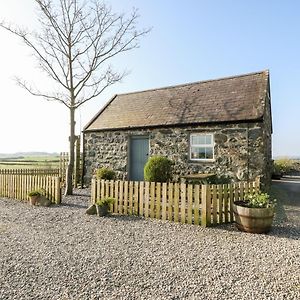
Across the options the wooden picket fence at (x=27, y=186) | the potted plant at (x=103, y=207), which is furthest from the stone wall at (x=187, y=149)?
the potted plant at (x=103, y=207)

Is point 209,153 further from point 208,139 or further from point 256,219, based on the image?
point 256,219

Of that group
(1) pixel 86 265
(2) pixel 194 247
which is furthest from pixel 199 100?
(1) pixel 86 265

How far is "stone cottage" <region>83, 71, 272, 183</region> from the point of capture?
1199 centimetres

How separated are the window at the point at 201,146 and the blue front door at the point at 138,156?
2507 millimetres

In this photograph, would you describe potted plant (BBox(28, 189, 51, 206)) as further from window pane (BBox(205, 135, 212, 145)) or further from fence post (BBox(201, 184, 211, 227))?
window pane (BBox(205, 135, 212, 145))

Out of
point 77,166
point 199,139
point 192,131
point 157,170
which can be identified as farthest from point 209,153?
point 77,166

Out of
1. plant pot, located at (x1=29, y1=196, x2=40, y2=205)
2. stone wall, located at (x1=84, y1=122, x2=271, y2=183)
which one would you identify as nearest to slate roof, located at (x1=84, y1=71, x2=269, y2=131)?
stone wall, located at (x1=84, y1=122, x2=271, y2=183)

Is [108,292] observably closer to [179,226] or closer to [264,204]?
[179,226]

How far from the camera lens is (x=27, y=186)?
11805 mm

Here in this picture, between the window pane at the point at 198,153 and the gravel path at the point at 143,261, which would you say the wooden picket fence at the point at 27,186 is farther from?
the window pane at the point at 198,153

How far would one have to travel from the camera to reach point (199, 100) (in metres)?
14.6

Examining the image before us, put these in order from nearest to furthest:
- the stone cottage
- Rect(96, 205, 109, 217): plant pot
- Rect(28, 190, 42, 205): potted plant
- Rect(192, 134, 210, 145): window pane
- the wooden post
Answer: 1. Rect(96, 205, 109, 217): plant pot
2. Rect(28, 190, 42, 205): potted plant
3. the stone cottage
4. Rect(192, 134, 210, 145): window pane
5. the wooden post

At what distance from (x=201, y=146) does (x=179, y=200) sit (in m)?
5.27

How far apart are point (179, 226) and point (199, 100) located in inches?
337
